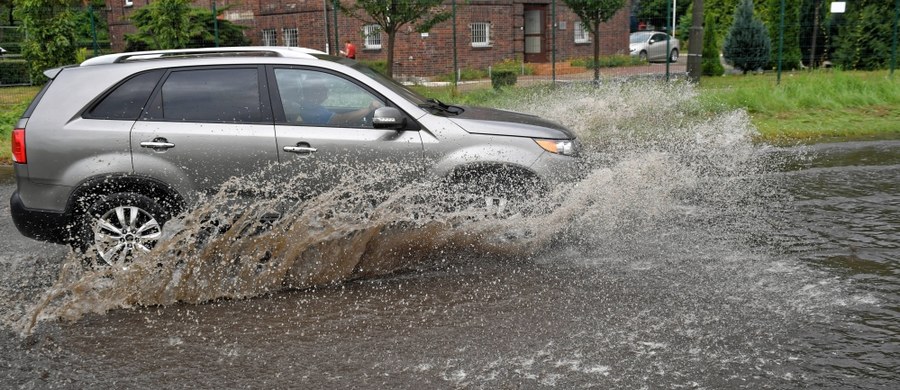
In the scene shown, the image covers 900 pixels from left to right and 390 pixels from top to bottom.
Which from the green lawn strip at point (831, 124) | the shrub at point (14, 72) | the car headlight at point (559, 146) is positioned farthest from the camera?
the shrub at point (14, 72)

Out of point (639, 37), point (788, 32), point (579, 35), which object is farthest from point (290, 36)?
point (788, 32)

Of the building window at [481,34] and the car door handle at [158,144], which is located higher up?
the building window at [481,34]

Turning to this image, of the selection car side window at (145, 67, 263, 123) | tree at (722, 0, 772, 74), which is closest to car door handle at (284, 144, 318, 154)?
car side window at (145, 67, 263, 123)

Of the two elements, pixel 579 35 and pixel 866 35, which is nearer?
pixel 866 35

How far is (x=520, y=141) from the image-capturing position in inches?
275

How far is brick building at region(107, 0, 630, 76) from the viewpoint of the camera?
28641 mm

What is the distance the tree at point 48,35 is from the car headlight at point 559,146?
16.1 m

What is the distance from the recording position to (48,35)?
19.8 m

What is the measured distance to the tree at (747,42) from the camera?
26.7 metres

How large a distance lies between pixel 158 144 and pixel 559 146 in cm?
324

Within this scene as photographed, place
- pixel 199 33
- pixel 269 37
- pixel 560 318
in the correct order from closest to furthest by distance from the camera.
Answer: pixel 560 318, pixel 199 33, pixel 269 37

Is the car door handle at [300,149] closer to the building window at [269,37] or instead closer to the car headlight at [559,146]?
the car headlight at [559,146]

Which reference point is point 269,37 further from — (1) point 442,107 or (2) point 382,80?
(2) point 382,80

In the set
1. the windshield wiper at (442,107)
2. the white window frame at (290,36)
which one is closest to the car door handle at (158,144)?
the windshield wiper at (442,107)
